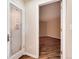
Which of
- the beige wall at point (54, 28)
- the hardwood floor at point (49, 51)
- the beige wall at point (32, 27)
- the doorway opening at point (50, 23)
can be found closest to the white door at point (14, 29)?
the beige wall at point (32, 27)

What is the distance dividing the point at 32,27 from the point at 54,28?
12.1 ft

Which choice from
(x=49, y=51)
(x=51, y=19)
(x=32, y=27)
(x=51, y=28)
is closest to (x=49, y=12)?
(x=51, y=19)

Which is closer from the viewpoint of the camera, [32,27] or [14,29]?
[14,29]

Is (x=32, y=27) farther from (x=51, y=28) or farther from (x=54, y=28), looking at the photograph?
Result: (x=51, y=28)

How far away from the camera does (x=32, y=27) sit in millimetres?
4273

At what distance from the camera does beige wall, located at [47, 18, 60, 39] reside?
7.45 meters

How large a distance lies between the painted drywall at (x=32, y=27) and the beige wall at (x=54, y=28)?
3429 mm

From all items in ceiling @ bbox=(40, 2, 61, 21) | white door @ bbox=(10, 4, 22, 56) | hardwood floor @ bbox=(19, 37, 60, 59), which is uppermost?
ceiling @ bbox=(40, 2, 61, 21)

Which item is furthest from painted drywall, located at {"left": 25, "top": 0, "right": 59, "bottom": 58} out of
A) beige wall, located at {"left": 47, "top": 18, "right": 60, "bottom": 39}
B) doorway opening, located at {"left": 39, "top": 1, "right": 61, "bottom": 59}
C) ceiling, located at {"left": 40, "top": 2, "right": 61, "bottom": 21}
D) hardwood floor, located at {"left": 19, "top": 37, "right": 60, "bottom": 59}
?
beige wall, located at {"left": 47, "top": 18, "right": 60, "bottom": 39}

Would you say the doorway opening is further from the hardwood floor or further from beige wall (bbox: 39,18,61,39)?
the hardwood floor

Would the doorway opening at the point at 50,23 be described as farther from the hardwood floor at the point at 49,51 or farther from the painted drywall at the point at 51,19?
the hardwood floor at the point at 49,51

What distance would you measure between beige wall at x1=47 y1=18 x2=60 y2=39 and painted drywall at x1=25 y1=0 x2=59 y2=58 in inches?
135

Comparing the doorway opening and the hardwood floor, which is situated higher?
the doorway opening

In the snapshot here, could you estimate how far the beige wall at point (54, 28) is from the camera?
24.4 feet
